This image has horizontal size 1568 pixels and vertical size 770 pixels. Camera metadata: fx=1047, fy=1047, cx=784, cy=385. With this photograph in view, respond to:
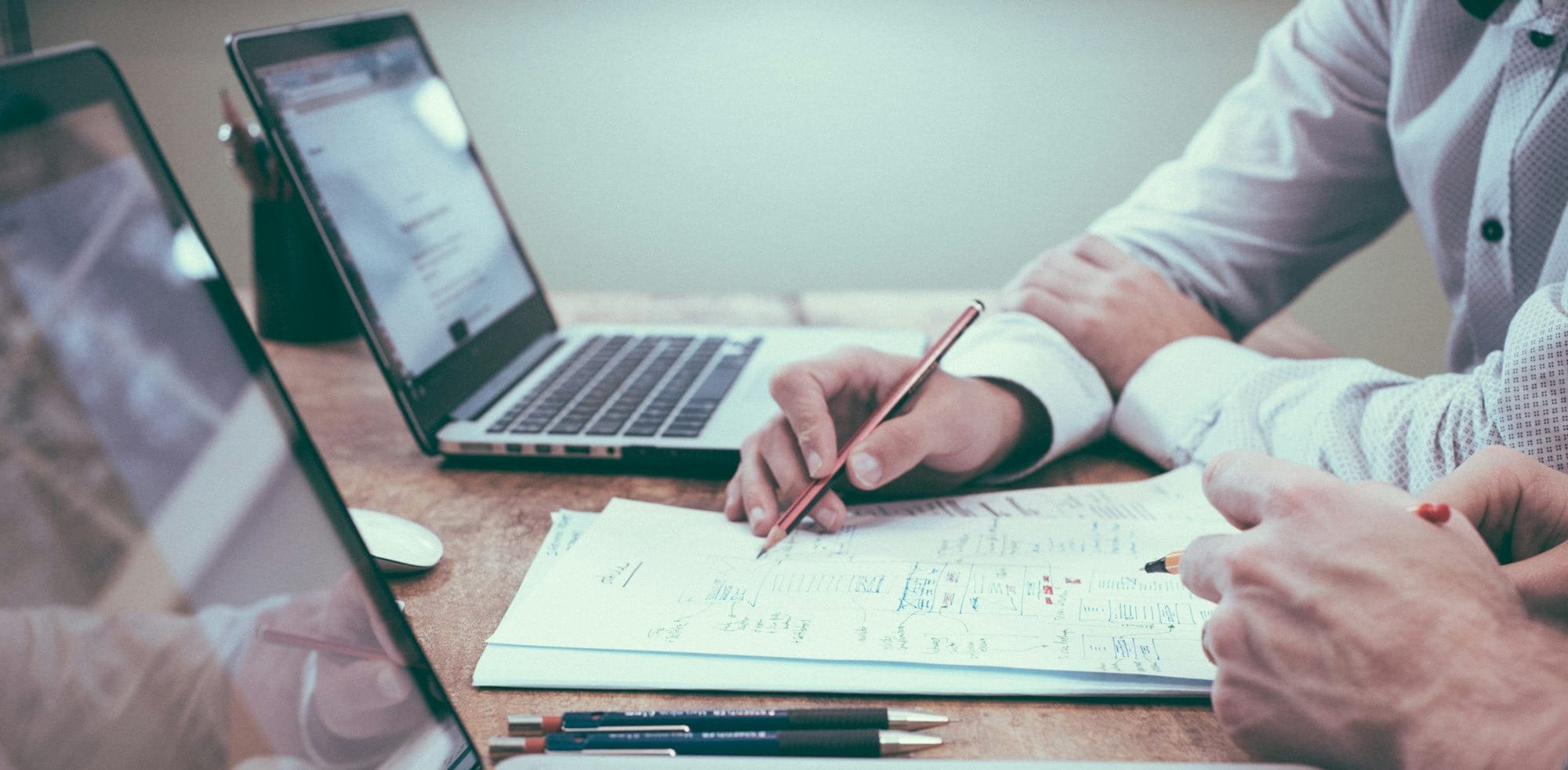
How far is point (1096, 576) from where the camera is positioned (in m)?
0.54

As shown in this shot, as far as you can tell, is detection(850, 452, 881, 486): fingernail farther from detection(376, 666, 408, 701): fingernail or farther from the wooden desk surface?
detection(376, 666, 408, 701): fingernail

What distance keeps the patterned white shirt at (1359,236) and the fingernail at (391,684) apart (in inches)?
18.5

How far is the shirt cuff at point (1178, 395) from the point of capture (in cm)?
72

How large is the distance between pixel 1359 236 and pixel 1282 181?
0.13 meters

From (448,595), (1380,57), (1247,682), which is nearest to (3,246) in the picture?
(448,595)

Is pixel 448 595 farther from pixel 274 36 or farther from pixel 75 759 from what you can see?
pixel 274 36

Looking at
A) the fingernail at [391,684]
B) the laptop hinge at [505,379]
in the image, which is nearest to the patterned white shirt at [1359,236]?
the laptop hinge at [505,379]

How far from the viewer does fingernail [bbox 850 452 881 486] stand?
1.98 feet

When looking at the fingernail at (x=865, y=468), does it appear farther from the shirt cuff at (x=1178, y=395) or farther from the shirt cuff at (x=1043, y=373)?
the shirt cuff at (x=1178, y=395)

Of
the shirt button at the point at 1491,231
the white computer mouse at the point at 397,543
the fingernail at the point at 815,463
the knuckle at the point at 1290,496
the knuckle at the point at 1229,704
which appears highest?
the white computer mouse at the point at 397,543

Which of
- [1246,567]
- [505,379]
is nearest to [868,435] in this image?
[1246,567]

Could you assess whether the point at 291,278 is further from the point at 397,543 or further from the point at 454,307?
the point at 397,543

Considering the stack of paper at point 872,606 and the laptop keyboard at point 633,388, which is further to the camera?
the laptop keyboard at point 633,388

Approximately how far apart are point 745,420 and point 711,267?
132 centimetres
